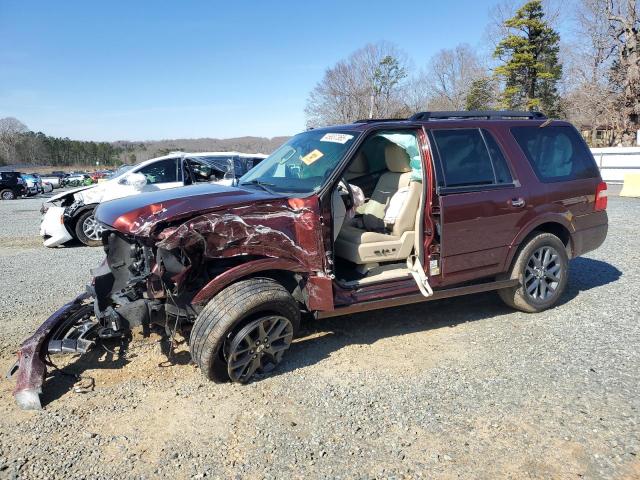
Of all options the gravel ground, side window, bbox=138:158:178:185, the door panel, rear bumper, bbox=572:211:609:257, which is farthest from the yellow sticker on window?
side window, bbox=138:158:178:185

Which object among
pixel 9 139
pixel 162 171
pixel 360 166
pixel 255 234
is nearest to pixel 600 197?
pixel 360 166

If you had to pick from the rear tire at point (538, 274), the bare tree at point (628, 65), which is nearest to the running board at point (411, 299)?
the rear tire at point (538, 274)

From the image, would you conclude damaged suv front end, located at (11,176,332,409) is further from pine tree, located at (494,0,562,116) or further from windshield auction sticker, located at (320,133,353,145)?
pine tree, located at (494,0,562,116)

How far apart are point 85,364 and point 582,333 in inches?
180

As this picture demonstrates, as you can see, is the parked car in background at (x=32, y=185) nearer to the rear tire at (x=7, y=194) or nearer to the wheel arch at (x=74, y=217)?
the rear tire at (x=7, y=194)

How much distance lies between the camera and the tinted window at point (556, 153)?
493 centimetres

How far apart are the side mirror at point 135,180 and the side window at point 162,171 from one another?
5.2 inches

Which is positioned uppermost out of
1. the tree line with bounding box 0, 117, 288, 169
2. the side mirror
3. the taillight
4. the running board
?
the tree line with bounding box 0, 117, 288, 169

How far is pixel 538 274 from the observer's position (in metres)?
5.00

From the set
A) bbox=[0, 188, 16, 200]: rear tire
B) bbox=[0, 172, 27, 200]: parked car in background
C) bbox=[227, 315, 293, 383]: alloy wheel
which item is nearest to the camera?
bbox=[227, 315, 293, 383]: alloy wheel

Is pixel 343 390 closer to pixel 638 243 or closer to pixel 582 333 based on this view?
pixel 582 333

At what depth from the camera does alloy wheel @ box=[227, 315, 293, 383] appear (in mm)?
3555

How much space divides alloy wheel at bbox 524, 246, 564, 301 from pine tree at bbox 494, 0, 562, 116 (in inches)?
1456

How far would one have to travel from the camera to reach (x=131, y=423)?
3.20 meters
